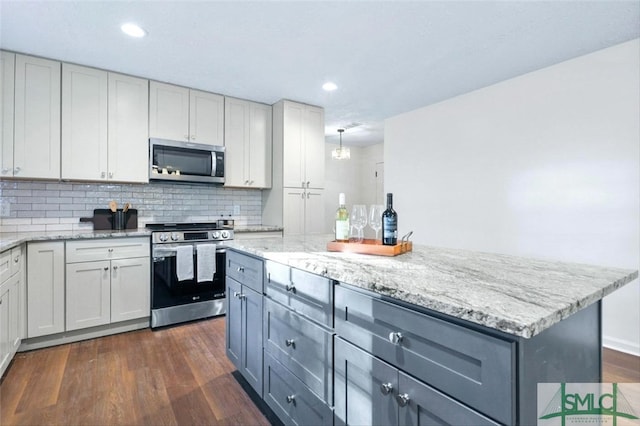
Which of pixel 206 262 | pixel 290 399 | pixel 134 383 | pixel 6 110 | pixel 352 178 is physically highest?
pixel 6 110

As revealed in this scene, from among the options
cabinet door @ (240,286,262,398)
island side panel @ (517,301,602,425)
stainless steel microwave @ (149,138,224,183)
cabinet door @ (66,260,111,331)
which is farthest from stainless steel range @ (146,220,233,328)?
island side panel @ (517,301,602,425)

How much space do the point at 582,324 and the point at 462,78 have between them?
115 inches

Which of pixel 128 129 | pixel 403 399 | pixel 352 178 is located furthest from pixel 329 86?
pixel 352 178

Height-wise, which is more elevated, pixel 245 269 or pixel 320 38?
pixel 320 38

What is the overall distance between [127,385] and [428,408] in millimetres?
2014

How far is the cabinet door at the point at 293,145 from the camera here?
3.93 metres

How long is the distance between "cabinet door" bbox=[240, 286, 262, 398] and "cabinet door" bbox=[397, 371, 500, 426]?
984 mm

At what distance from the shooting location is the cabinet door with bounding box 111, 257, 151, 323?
288 centimetres

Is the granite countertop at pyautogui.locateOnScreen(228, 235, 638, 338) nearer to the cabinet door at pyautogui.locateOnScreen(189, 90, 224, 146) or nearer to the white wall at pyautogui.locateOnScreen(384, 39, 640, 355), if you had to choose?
the white wall at pyautogui.locateOnScreen(384, 39, 640, 355)

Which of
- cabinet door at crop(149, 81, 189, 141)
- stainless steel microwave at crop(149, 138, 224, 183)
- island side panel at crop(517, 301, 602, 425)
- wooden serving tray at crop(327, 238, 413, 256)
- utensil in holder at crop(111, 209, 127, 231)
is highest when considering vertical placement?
cabinet door at crop(149, 81, 189, 141)

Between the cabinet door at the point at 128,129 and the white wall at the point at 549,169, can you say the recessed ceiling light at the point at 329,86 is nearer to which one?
the white wall at the point at 549,169

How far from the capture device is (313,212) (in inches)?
165

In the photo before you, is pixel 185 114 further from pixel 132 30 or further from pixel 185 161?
pixel 132 30

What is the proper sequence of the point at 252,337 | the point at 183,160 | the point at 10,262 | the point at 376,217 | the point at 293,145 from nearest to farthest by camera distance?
the point at 376,217
the point at 252,337
the point at 10,262
the point at 183,160
the point at 293,145
